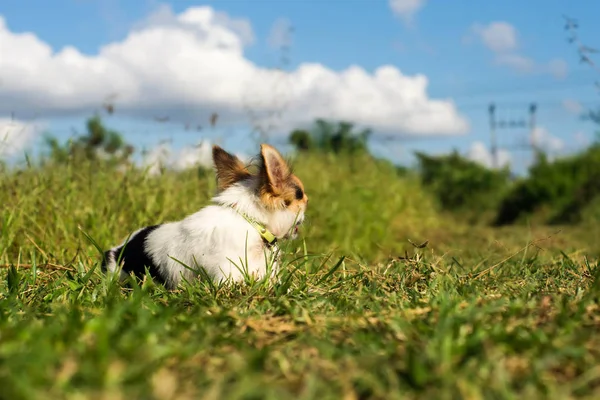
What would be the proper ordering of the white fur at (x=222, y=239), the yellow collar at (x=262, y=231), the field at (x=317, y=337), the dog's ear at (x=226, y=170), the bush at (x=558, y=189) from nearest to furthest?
the field at (x=317, y=337)
the white fur at (x=222, y=239)
the yellow collar at (x=262, y=231)
the dog's ear at (x=226, y=170)
the bush at (x=558, y=189)

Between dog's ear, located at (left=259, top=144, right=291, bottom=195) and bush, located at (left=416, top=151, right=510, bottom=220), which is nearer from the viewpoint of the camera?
dog's ear, located at (left=259, top=144, right=291, bottom=195)

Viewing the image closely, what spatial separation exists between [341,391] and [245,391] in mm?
265

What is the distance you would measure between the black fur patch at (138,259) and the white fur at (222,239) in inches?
1.8

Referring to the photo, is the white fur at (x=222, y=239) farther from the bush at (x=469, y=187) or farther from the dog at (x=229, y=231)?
the bush at (x=469, y=187)

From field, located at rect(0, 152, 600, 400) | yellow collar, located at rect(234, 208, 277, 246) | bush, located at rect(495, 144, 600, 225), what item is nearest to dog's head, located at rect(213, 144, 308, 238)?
yellow collar, located at rect(234, 208, 277, 246)

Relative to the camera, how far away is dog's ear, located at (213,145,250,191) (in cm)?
445

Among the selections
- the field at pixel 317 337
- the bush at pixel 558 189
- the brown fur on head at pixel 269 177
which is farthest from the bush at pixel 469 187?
the field at pixel 317 337

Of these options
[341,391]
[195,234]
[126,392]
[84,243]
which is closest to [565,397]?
[341,391]

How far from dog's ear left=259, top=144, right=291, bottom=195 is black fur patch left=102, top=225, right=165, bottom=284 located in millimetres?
912

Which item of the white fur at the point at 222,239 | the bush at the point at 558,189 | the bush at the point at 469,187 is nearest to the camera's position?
the white fur at the point at 222,239

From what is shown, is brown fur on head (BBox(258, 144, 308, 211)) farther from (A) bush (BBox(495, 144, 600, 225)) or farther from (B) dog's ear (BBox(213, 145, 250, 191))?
(A) bush (BBox(495, 144, 600, 225))

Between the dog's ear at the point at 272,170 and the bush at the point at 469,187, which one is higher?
the dog's ear at the point at 272,170

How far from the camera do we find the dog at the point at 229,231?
3873 millimetres

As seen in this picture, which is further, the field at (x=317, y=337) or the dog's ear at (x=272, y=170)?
the dog's ear at (x=272, y=170)
